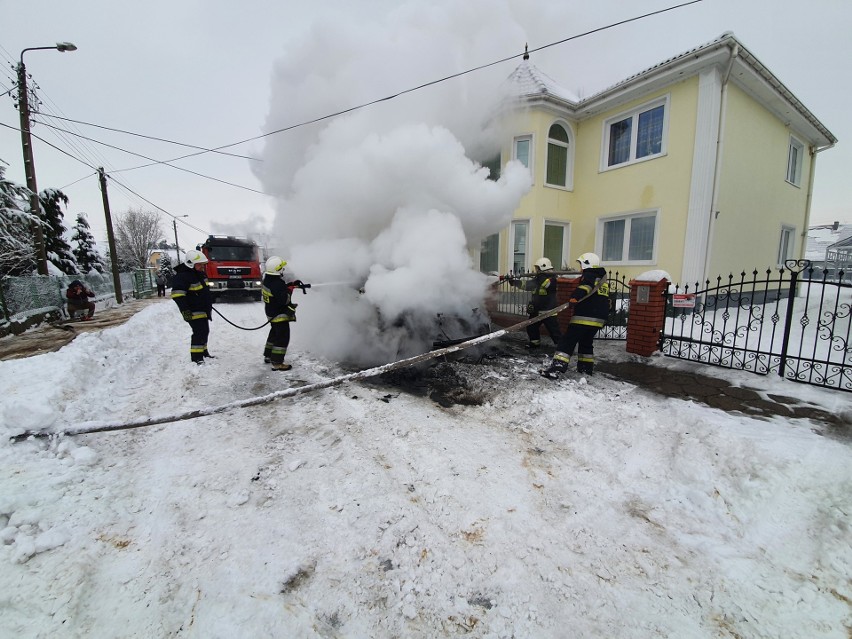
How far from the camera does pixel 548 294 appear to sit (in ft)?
20.2

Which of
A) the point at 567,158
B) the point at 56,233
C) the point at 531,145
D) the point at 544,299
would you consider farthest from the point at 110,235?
the point at 567,158

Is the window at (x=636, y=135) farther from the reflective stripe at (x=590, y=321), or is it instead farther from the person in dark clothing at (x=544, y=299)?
the reflective stripe at (x=590, y=321)

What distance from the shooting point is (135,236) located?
38312 millimetres

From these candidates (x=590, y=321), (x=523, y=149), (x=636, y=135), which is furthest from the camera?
(x=523, y=149)

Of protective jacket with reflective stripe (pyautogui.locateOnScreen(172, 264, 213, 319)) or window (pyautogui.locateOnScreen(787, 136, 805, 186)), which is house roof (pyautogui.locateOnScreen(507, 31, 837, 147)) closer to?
window (pyautogui.locateOnScreen(787, 136, 805, 186))

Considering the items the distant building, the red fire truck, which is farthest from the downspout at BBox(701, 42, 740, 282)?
the distant building

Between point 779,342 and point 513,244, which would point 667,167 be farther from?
point 779,342

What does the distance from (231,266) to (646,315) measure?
14.1 m

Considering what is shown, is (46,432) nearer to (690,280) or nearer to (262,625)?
(262,625)

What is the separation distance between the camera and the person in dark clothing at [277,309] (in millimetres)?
5383

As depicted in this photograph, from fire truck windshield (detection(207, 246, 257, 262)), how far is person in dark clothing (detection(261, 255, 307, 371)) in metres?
10.2

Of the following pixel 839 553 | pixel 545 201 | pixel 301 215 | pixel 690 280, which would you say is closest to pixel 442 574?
pixel 839 553

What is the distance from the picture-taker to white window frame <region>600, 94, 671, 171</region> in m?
8.83

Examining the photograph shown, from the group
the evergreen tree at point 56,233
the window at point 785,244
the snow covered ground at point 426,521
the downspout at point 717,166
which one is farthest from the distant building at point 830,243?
the evergreen tree at point 56,233
